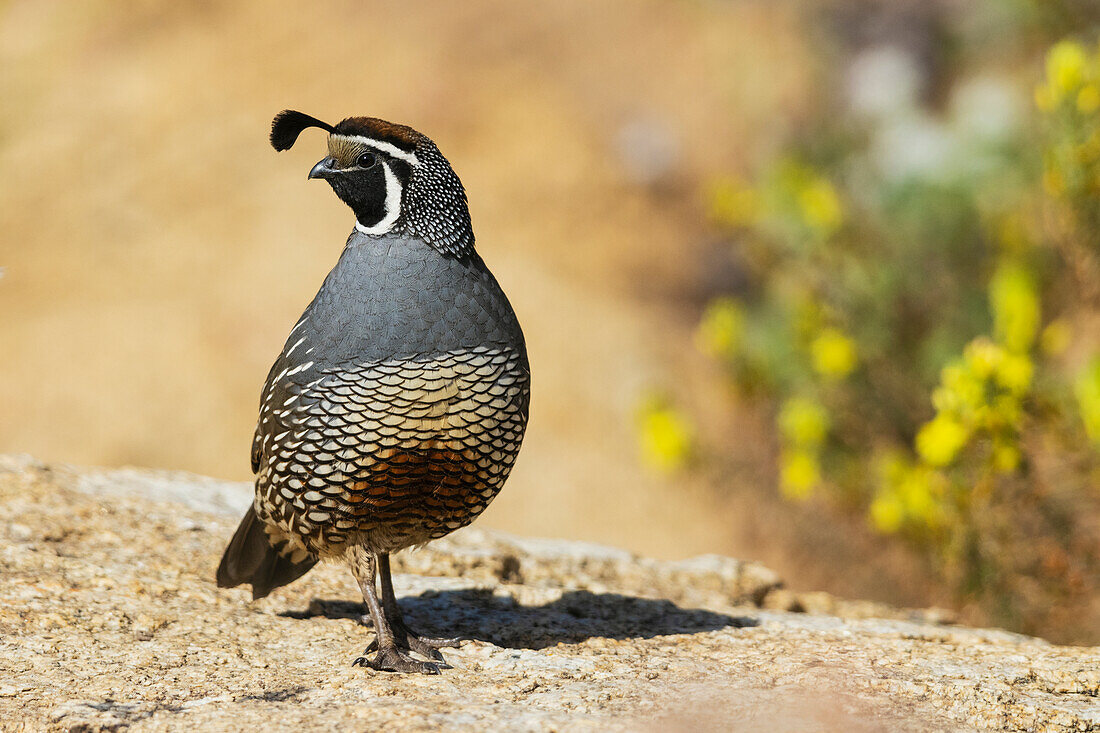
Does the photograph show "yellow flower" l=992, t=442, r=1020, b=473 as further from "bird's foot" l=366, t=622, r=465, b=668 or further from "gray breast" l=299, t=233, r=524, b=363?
"bird's foot" l=366, t=622, r=465, b=668

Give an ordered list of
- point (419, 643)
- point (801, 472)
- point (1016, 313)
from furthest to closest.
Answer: point (801, 472) → point (1016, 313) → point (419, 643)

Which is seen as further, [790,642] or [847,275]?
[847,275]

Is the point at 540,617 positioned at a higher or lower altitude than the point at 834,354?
lower

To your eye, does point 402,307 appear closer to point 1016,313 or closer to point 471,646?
point 471,646

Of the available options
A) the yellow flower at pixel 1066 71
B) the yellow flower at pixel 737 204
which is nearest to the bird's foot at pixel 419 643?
the yellow flower at pixel 1066 71

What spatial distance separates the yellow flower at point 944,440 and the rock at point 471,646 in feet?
2.36

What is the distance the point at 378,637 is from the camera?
3721 millimetres

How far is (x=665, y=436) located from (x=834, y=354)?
3.44ft

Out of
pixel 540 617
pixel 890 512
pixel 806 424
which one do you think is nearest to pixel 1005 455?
pixel 890 512

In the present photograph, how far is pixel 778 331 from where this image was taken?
779 cm

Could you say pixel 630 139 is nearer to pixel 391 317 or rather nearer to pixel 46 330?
pixel 46 330

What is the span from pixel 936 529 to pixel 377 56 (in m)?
10.0

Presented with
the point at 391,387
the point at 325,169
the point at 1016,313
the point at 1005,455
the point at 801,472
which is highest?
the point at 1016,313

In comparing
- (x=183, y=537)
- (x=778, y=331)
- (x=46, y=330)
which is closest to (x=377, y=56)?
(x=46, y=330)
